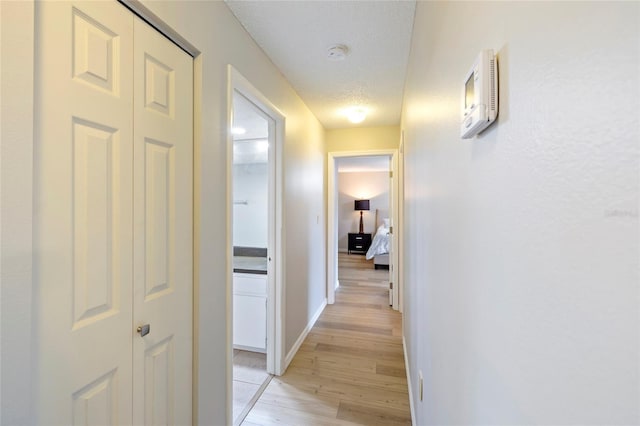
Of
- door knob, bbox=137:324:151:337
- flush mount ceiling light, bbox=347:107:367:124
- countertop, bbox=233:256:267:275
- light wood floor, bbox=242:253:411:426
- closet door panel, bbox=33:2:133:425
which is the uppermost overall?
flush mount ceiling light, bbox=347:107:367:124

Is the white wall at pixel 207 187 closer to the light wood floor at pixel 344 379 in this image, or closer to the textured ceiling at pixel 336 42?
the textured ceiling at pixel 336 42

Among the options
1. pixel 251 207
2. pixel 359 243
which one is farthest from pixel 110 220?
pixel 359 243

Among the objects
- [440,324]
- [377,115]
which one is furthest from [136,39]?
[377,115]

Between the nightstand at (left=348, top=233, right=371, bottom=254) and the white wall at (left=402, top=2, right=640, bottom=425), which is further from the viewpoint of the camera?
the nightstand at (left=348, top=233, right=371, bottom=254)

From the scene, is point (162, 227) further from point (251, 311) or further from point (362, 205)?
point (362, 205)

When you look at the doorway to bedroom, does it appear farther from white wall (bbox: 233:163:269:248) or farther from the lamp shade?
white wall (bbox: 233:163:269:248)

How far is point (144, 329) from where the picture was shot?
→ 107cm

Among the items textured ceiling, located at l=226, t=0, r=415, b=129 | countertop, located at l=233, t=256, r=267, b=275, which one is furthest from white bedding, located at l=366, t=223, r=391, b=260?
textured ceiling, located at l=226, t=0, r=415, b=129

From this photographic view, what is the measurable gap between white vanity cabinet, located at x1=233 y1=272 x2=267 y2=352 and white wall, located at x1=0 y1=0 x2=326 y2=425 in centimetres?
27

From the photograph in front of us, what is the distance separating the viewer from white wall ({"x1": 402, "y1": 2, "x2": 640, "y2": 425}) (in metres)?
0.24

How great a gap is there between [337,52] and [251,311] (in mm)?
2259

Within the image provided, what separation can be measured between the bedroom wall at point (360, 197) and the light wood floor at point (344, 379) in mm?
5071

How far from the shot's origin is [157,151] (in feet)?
3.67

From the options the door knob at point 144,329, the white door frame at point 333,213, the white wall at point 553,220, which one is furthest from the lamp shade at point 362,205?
the white wall at point 553,220
